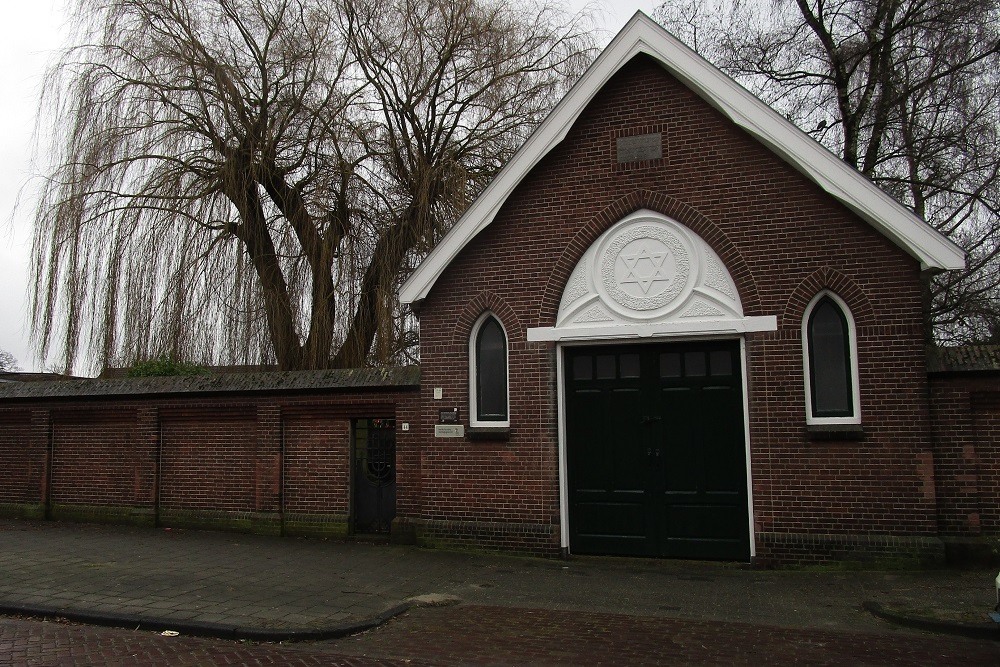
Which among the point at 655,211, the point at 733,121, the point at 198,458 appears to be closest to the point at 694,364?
the point at 655,211

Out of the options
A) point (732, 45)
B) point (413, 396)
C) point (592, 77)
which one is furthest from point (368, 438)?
point (732, 45)

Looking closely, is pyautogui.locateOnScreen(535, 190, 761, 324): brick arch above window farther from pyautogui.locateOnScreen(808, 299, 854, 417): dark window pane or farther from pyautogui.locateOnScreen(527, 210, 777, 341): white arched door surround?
pyautogui.locateOnScreen(808, 299, 854, 417): dark window pane

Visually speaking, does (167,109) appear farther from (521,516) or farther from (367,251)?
(521,516)

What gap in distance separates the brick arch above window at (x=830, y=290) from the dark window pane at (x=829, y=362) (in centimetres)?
22

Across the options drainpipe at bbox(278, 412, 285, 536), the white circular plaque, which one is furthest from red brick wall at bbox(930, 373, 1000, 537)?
drainpipe at bbox(278, 412, 285, 536)

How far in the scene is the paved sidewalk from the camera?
8070 mm

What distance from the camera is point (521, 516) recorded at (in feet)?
37.5

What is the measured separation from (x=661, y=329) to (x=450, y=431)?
3.29 metres

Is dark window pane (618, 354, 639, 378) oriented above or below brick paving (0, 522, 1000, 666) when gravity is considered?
above

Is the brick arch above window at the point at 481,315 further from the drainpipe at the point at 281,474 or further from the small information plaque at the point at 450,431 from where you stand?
the drainpipe at the point at 281,474

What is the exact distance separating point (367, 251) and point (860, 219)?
32.4 ft

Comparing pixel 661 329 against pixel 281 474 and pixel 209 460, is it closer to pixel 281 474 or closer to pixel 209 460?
pixel 281 474

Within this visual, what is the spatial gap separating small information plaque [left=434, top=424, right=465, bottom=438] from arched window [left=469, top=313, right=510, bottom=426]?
0.63ft

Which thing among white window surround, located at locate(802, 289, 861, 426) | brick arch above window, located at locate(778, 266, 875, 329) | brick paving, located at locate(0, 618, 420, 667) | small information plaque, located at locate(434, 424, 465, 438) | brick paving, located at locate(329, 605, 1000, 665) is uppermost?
brick arch above window, located at locate(778, 266, 875, 329)
